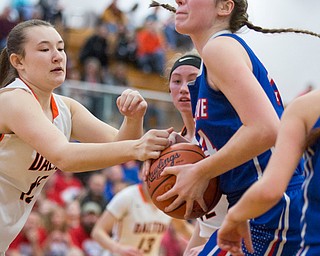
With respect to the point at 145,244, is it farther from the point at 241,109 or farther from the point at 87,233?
the point at 241,109

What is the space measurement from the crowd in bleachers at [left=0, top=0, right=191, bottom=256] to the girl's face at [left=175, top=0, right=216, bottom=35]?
19.9ft

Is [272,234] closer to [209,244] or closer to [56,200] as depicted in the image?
[209,244]

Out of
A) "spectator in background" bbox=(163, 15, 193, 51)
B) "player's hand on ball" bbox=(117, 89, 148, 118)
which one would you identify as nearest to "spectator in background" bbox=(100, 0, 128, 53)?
"spectator in background" bbox=(163, 15, 193, 51)

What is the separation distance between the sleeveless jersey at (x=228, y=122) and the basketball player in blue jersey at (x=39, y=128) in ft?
0.73

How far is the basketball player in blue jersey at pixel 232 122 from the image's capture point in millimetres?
3352

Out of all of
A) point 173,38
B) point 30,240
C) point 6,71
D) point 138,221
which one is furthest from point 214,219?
point 173,38

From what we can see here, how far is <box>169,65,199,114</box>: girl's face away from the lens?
15.1 ft

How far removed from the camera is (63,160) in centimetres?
386

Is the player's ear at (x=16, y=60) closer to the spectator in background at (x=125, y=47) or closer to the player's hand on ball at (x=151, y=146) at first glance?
the player's hand on ball at (x=151, y=146)

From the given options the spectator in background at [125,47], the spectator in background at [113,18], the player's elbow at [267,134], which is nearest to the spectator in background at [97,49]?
the spectator in background at [125,47]

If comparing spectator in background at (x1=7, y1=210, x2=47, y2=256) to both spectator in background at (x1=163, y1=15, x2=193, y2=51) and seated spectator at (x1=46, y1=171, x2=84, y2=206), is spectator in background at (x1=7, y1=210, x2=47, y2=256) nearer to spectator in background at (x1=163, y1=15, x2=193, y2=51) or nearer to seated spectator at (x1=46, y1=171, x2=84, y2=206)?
seated spectator at (x1=46, y1=171, x2=84, y2=206)

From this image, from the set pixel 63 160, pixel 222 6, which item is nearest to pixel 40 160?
pixel 63 160

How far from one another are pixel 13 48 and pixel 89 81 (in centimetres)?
983

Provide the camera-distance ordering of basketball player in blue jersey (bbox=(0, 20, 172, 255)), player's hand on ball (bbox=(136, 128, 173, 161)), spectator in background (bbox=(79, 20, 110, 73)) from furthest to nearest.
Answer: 1. spectator in background (bbox=(79, 20, 110, 73))
2. basketball player in blue jersey (bbox=(0, 20, 172, 255))
3. player's hand on ball (bbox=(136, 128, 173, 161))
